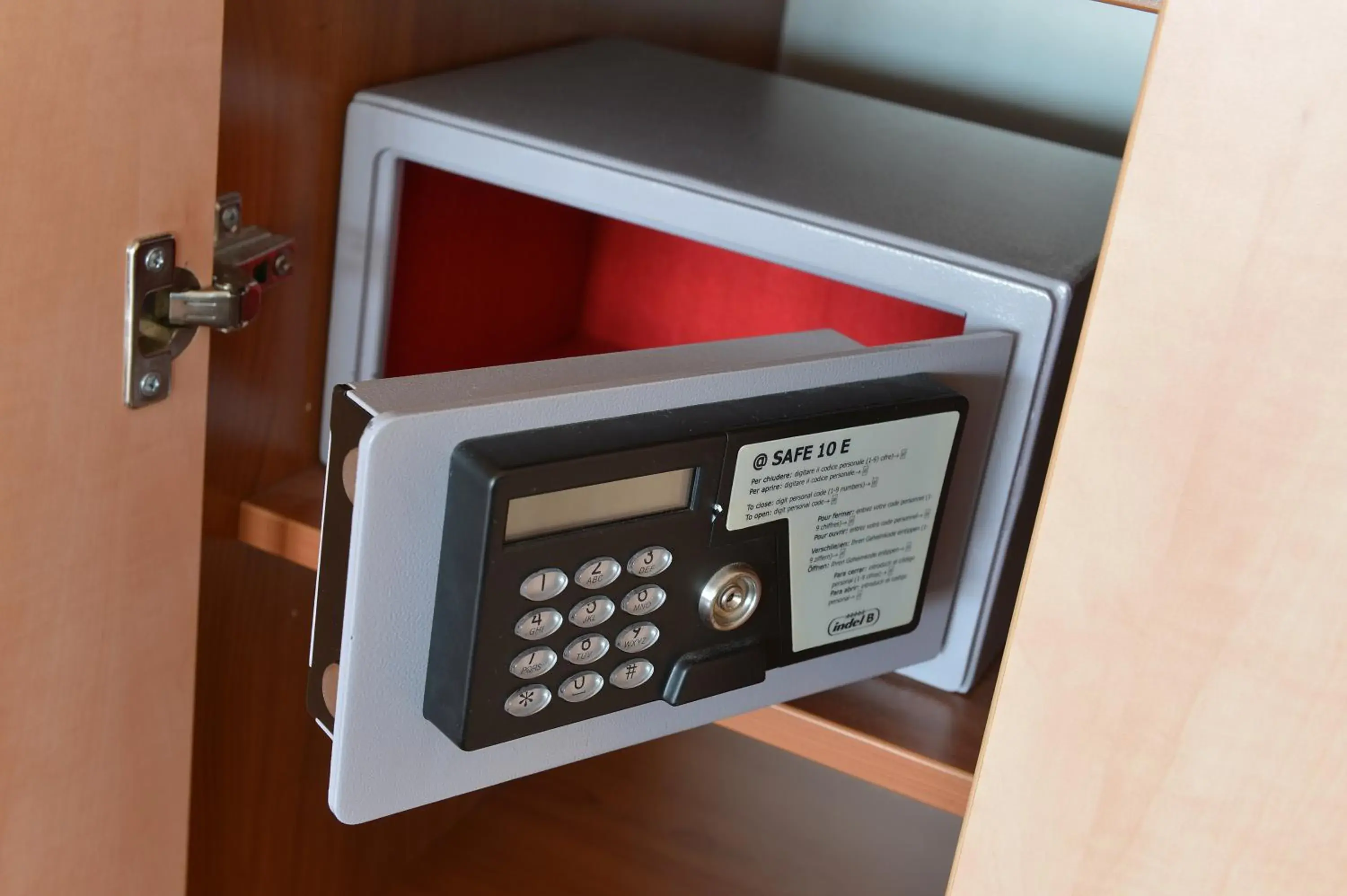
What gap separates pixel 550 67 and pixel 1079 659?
519 mm

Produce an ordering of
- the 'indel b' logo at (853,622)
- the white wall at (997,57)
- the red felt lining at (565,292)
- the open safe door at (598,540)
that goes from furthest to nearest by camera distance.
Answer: the white wall at (997,57)
the red felt lining at (565,292)
the 'indel b' logo at (853,622)
the open safe door at (598,540)

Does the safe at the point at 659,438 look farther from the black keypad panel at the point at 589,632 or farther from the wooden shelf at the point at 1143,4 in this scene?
the wooden shelf at the point at 1143,4

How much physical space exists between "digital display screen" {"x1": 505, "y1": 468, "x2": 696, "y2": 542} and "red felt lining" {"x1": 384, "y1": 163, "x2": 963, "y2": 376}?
1.05 feet

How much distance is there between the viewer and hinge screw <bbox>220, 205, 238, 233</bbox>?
0.56 metres

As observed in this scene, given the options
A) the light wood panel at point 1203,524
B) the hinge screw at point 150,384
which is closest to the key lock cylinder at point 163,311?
the hinge screw at point 150,384

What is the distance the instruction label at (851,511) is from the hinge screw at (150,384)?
22 centimetres

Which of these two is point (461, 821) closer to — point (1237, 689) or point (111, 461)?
point (111, 461)

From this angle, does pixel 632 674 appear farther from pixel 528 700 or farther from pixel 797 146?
pixel 797 146

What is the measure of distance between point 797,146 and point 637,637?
13.4 inches

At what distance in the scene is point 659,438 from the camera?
396 millimetres

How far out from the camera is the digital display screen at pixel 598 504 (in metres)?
0.38

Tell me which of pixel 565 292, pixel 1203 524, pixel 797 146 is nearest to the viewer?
pixel 1203 524

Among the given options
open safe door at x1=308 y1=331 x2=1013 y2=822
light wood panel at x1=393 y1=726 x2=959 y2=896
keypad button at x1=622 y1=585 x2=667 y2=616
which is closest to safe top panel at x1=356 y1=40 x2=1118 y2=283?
open safe door at x1=308 y1=331 x2=1013 y2=822

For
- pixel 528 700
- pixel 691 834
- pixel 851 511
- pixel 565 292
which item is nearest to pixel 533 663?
pixel 528 700
